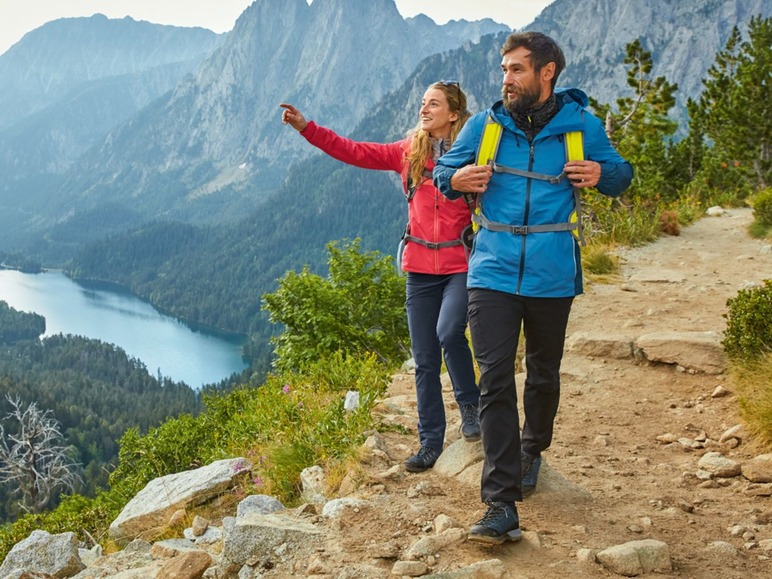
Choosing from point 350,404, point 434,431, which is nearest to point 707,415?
point 434,431

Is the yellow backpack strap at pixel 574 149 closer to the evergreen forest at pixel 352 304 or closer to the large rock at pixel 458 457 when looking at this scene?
the large rock at pixel 458 457

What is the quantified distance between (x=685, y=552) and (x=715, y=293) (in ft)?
24.9

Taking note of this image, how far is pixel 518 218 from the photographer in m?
3.97

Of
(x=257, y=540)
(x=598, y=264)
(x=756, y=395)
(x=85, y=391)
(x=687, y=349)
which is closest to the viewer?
(x=257, y=540)

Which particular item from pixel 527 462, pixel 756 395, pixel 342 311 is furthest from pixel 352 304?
pixel 527 462

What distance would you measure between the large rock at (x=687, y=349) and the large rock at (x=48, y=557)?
600cm

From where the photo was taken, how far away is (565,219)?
405 centimetres

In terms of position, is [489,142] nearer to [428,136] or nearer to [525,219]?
[525,219]

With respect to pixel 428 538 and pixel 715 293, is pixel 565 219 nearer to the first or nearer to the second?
pixel 428 538

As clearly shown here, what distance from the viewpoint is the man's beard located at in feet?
13.0

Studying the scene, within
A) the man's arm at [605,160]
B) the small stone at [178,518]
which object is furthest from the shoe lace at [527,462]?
the small stone at [178,518]

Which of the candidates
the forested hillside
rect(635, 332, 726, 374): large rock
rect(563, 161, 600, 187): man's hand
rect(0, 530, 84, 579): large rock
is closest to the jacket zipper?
rect(563, 161, 600, 187): man's hand

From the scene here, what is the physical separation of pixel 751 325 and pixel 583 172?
3716 mm

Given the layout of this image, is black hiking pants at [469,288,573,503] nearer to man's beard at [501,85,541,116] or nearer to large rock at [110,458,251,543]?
man's beard at [501,85,541,116]
